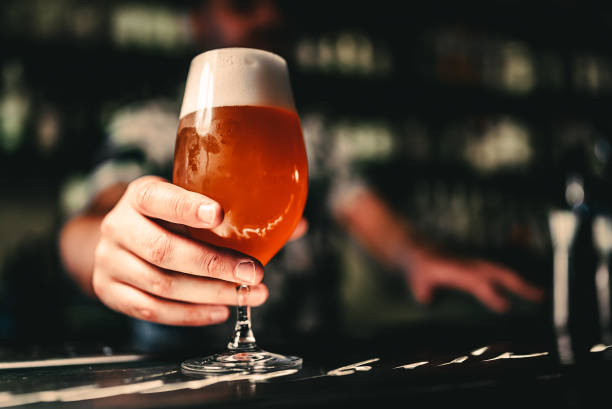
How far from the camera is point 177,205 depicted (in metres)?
0.70

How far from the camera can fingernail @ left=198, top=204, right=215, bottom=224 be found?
0.66 metres

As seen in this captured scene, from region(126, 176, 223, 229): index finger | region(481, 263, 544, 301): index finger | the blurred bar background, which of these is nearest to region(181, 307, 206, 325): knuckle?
region(126, 176, 223, 229): index finger

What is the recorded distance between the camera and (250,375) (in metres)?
0.63

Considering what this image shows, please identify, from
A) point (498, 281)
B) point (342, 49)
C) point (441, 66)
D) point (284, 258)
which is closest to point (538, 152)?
point (441, 66)

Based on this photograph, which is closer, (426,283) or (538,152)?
(426,283)

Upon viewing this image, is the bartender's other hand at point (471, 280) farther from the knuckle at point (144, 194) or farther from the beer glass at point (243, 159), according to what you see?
the knuckle at point (144, 194)

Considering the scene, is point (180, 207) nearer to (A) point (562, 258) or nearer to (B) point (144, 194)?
(B) point (144, 194)

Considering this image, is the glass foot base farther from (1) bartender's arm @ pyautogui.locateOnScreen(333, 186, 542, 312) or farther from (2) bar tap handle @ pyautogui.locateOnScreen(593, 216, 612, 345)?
(1) bartender's arm @ pyautogui.locateOnScreen(333, 186, 542, 312)

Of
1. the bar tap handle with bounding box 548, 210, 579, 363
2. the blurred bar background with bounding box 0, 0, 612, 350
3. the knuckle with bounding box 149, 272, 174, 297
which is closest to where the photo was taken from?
the knuckle with bounding box 149, 272, 174, 297

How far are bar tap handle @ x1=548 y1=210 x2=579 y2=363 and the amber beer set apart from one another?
2.00ft

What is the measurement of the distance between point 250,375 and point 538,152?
3787 millimetres

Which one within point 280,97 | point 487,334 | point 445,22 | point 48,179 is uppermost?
point 445,22

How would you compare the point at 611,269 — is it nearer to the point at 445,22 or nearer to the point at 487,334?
the point at 487,334

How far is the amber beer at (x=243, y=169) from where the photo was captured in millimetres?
723
